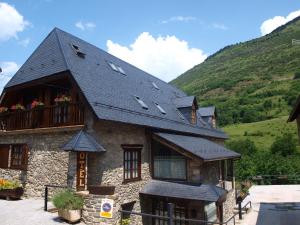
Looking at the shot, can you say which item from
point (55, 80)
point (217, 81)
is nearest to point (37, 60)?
point (55, 80)

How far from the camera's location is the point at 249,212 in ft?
65.3

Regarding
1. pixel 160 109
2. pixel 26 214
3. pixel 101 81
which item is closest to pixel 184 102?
pixel 160 109

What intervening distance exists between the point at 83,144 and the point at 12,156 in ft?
22.6

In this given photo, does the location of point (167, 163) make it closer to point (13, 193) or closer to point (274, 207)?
point (13, 193)

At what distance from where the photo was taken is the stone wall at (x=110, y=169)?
40.5 ft

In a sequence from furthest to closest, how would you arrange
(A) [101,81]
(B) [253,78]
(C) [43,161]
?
(B) [253,78]
(A) [101,81]
(C) [43,161]

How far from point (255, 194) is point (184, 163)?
45.0 feet

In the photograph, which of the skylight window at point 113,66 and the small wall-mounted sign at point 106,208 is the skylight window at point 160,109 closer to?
the skylight window at point 113,66

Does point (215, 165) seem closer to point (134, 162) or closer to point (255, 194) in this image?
point (134, 162)

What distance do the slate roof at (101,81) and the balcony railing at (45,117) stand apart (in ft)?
4.14

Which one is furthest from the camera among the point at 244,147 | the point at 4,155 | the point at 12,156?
the point at 244,147

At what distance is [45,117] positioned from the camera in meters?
15.5

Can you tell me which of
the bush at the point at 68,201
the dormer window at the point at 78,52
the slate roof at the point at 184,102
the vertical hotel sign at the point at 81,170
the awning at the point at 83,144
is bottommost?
the bush at the point at 68,201

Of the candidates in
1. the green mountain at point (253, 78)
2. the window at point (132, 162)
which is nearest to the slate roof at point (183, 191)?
the window at point (132, 162)
